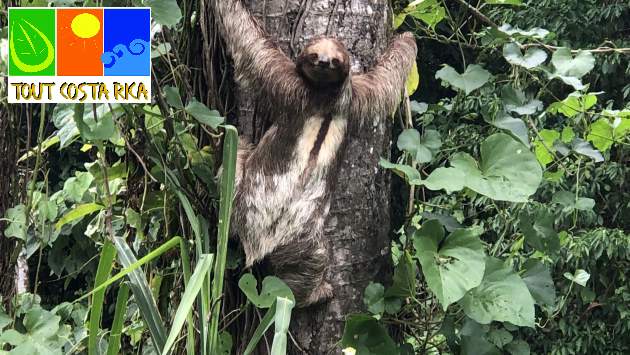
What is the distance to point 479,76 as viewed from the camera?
324 centimetres

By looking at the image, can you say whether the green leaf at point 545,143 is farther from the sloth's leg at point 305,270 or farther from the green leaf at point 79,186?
the green leaf at point 79,186

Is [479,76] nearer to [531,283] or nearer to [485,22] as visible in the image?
[485,22]

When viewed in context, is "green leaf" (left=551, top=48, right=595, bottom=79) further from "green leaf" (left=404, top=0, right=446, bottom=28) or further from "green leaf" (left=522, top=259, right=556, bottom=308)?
"green leaf" (left=522, top=259, right=556, bottom=308)

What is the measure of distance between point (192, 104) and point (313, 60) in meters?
0.49

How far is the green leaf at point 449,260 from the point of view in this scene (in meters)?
2.75

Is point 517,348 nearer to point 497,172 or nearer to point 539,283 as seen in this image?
point 539,283

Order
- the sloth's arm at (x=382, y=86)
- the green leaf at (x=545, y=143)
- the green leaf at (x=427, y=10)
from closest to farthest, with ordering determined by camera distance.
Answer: the sloth's arm at (x=382, y=86)
the green leaf at (x=427, y=10)
the green leaf at (x=545, y=143)

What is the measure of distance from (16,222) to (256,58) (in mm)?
1384

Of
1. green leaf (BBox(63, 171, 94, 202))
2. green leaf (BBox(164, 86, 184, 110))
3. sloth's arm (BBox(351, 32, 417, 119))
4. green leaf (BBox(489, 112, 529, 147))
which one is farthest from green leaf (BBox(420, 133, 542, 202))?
green leaf (BBox(63, 171, 94, 202))

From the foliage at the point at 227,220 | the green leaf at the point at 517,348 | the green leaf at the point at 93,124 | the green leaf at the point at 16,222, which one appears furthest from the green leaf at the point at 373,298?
the green leaf at the point at 16,222

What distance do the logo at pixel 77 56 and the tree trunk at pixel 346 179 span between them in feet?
1.48

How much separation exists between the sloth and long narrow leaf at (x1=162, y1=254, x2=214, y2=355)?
0.53 m

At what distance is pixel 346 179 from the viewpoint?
2998mm

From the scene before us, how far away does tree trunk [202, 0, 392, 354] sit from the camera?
9.68 ft
